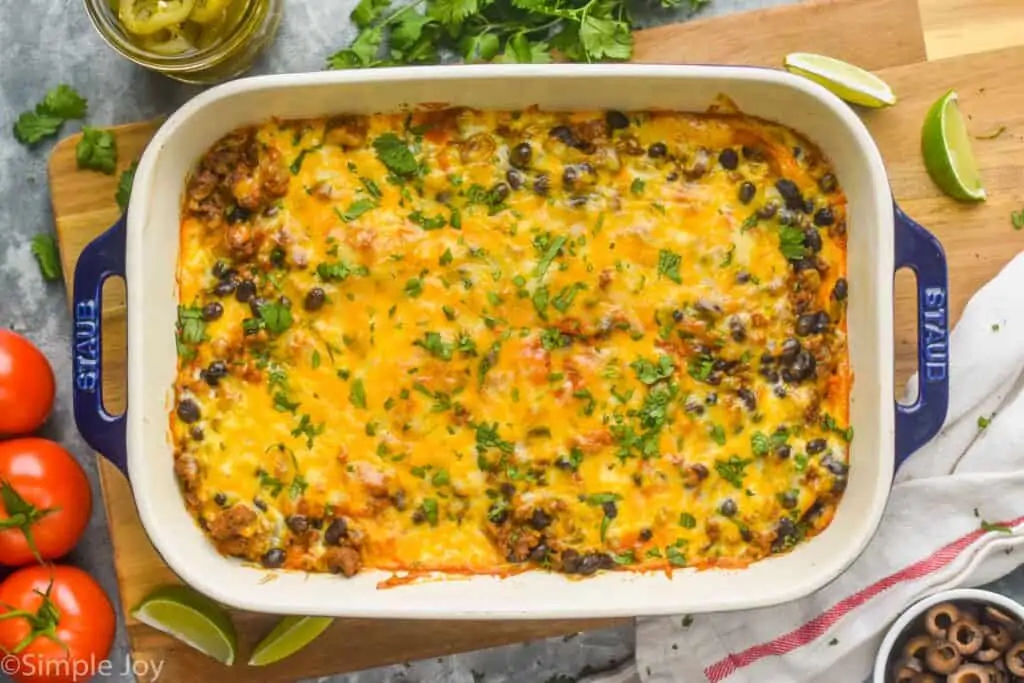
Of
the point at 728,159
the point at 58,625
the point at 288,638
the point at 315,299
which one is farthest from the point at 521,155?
the point at 58,625

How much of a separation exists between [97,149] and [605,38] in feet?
4.35

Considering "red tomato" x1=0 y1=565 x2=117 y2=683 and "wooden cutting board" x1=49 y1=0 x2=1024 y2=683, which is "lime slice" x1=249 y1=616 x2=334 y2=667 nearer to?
"wooden cutting board" x1=49 y1=0 x2=1024 y2=683

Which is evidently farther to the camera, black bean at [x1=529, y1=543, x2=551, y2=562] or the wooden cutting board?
the wooden cutting board

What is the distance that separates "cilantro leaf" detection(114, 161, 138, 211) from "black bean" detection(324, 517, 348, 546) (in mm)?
971

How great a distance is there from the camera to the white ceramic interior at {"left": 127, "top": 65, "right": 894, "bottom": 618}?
8.43 ft

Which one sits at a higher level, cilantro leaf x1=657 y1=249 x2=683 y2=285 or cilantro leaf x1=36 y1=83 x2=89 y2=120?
cilantro leaf x1=36 y1=83 x2=89 y2=120

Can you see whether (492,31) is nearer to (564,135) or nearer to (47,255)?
(564,135)

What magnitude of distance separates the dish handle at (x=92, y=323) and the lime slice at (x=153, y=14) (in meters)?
0.45

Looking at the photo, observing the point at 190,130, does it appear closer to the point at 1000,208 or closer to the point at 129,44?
the point at 129,44

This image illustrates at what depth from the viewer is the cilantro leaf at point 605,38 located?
283 cm

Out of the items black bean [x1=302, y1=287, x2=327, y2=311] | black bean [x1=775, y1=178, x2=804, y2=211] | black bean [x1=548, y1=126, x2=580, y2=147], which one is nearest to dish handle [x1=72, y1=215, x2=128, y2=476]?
black bean [x1=302, y1=287, x2=327, y2=311]

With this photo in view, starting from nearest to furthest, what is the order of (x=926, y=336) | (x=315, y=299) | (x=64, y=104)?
(x=926, y=336) → (x=315, y=299) → (x=64, y=104)

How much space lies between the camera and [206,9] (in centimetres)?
265

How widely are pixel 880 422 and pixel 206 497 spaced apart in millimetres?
1587
